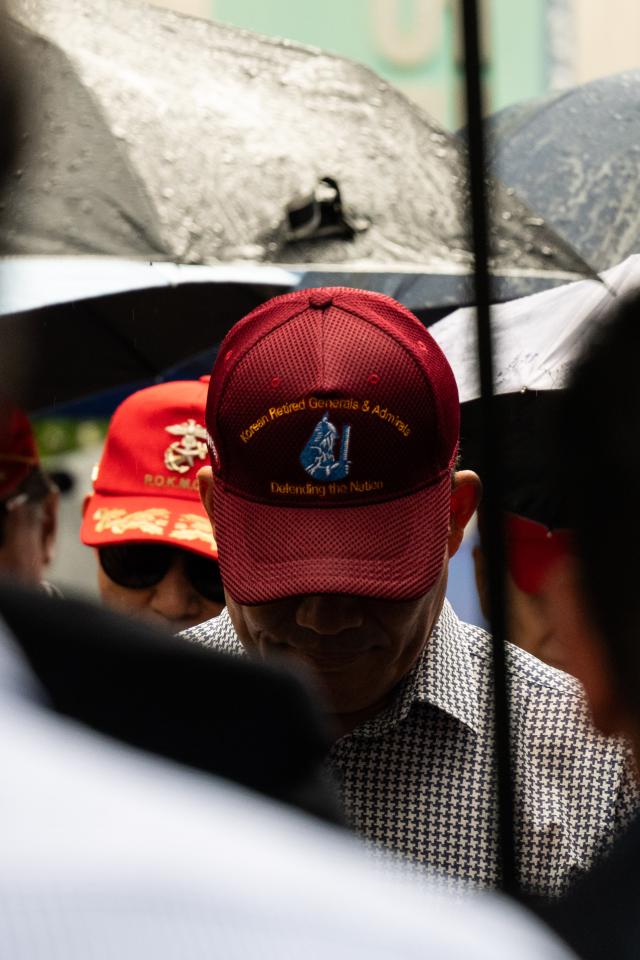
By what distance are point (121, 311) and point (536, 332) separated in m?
0.93

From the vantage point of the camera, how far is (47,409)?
9.15ft

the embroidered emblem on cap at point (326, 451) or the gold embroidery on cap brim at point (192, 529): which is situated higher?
the embroidered emblem on cap at point (326, 451)

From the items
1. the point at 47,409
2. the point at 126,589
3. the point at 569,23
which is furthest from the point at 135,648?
the point at 47,409

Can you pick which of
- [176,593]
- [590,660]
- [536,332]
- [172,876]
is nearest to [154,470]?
[176,593]

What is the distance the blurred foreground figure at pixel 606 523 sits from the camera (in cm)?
121

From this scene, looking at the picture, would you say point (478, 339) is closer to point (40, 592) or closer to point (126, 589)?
point (40, 592)

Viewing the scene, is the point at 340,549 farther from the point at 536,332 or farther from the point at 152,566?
the point at 152,566

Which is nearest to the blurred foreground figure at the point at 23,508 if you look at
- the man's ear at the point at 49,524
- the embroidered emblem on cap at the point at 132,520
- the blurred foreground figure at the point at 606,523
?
the man's ear at the point at 49,524

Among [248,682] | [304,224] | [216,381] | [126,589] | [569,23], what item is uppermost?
[248,682]

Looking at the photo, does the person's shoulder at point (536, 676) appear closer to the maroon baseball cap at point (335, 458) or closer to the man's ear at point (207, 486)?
the maroon baseball cap at point (335, 458)

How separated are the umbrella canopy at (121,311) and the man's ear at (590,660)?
1.30 m

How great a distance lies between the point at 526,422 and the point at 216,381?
1.51ft

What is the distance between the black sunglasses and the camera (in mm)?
2412

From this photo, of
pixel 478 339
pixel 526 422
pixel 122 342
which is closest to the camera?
pixel 478 339
